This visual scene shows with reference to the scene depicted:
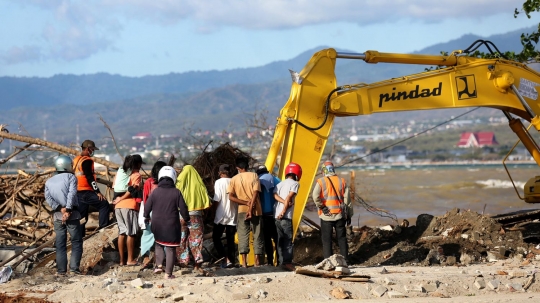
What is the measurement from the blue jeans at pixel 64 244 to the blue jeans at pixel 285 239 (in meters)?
2.91

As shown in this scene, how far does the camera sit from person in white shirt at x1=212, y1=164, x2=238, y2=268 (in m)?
13.2

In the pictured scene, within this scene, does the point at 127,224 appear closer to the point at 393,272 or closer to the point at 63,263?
the point at 63,263

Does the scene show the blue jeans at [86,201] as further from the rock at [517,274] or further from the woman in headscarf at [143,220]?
the rock at [517,274]

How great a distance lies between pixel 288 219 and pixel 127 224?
235 centimetres

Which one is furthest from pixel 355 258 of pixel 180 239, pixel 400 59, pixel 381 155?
pixel 381 155

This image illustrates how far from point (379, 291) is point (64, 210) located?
443cm

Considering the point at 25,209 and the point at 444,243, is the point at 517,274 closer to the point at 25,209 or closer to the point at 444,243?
the point at 444,243

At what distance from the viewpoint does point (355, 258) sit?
15.2 m

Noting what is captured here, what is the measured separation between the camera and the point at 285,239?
1311 cm

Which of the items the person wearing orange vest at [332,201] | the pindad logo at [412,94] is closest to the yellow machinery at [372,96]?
the pindad logo at [412,94]

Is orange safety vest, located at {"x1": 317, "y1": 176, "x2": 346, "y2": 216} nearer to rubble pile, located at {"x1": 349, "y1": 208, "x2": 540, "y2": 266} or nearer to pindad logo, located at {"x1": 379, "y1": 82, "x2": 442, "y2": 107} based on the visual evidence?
pindad logo, located at {"x1": 379, "y1": 82, "x2": 442, "y2": 107}

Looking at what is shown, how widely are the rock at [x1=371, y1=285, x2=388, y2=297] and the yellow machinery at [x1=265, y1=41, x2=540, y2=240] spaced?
2.86 m

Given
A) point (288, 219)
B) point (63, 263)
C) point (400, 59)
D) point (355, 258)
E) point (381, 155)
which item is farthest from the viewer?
point (381, 155)

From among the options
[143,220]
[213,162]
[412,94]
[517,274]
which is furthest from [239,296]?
[412,94]
